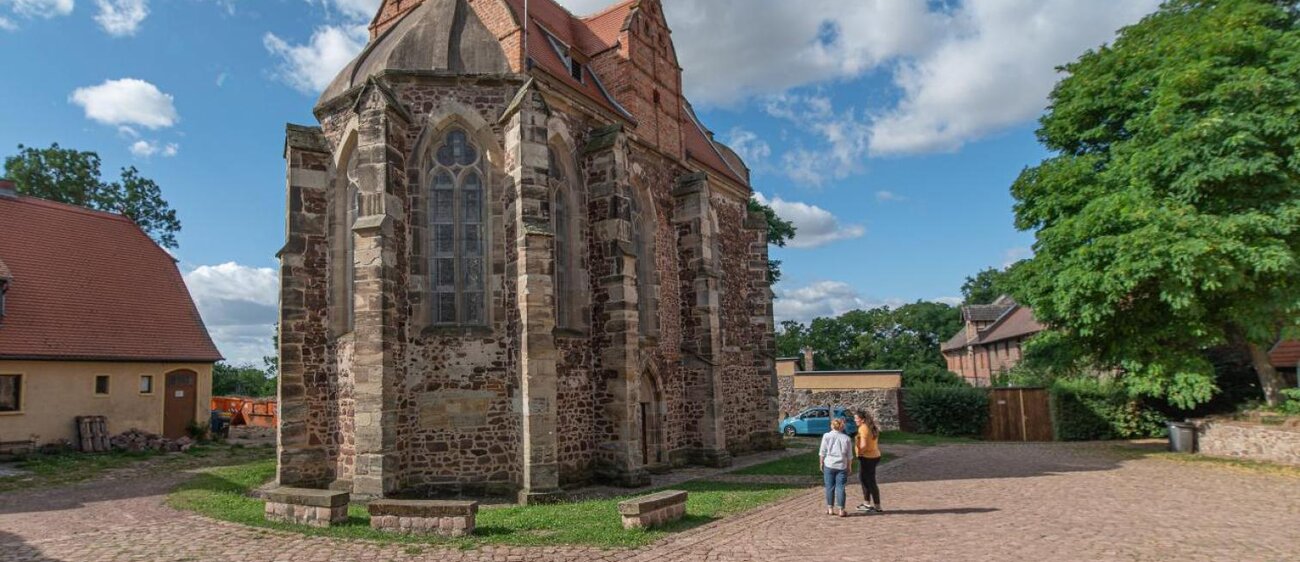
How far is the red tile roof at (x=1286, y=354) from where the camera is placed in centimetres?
2197

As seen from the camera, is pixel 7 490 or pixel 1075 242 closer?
pixel 7 490

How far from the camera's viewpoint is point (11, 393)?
1925cm

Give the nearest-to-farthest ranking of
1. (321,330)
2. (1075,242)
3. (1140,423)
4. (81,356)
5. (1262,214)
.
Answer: (321,330), (1262,214), (1075,242), (81,356), (1140,423)

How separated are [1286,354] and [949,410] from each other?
34.3 ft

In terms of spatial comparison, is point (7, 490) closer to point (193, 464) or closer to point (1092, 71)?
point (193, 464)

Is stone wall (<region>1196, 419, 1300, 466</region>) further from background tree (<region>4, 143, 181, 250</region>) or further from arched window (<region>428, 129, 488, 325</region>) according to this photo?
background tree (<region>4, 143, 181, 250</region>)

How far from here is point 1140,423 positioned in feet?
77.5

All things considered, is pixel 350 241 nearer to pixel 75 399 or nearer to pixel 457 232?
pixel 457 232

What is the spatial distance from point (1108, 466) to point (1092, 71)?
38.5ft

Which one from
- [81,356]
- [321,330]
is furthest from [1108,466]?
[81,356]

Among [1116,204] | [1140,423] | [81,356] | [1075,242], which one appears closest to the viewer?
[1116,204]

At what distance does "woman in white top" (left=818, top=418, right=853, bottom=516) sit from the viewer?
10539mm

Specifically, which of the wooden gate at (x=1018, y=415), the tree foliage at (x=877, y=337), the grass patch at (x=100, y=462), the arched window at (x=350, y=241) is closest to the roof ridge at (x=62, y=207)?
the grass patch at (x=100, y=462)

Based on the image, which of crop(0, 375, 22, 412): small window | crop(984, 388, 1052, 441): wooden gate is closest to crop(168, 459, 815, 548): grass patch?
crop(0, 375, 22, 412): small window
